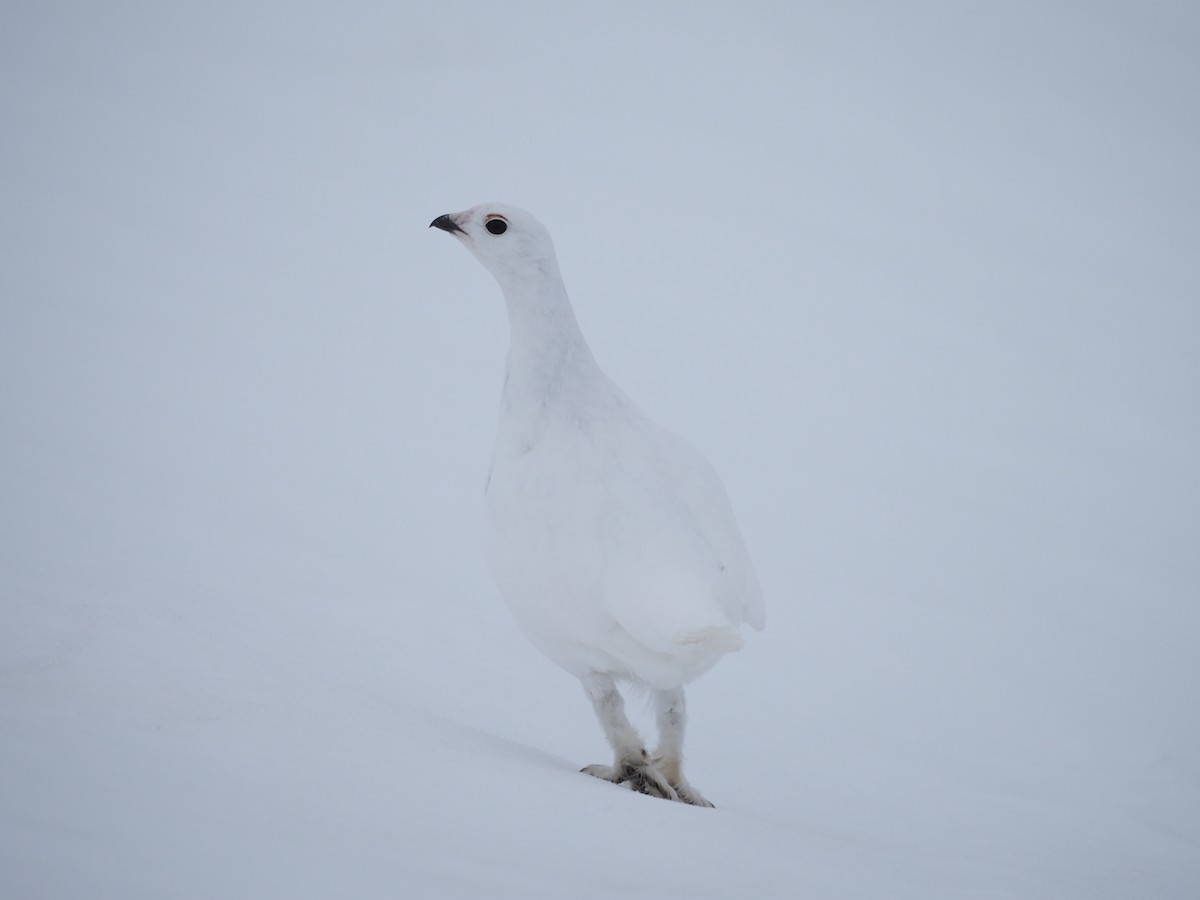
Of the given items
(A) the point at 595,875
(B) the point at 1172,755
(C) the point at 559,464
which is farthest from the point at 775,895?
(B) the point at 1172,755

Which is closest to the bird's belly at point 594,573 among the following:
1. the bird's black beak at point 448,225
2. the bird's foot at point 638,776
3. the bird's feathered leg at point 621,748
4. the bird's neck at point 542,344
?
the bird's feathered leg at point 621,748

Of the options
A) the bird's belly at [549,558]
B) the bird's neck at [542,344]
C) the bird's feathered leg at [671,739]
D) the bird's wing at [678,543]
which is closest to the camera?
the bird's wing at [678,543]

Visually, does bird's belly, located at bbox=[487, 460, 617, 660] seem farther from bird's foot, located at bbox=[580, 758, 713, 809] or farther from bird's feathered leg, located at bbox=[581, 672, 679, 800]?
bird's foot, located at bbox=[580, 758, 713, 809]

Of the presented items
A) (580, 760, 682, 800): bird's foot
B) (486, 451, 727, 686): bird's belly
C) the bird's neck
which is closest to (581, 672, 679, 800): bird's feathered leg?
(580, 760, 682, 800): bird's foot

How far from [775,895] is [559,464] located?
5.60 ft

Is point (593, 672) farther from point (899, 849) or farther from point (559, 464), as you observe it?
point (899, 849)

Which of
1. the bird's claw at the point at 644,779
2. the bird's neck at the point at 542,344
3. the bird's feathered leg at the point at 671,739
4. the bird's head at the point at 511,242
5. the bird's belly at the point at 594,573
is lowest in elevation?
the bird's claw at the point at 644,779

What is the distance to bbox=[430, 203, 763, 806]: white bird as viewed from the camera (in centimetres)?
Result: 288

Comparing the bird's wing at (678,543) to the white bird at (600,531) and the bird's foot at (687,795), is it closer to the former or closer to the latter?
the white bird at (600,531)

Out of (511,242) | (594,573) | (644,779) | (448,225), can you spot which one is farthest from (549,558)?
(448,225)

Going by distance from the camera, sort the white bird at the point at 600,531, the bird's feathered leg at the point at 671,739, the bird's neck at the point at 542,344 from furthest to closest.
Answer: the bird's neck at the point at 542,344, the bird's feathered leg at the point at 671,739, the white bird at the point at 600,531

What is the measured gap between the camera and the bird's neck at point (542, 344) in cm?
373

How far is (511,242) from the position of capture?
3914mm

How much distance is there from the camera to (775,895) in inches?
78.3
